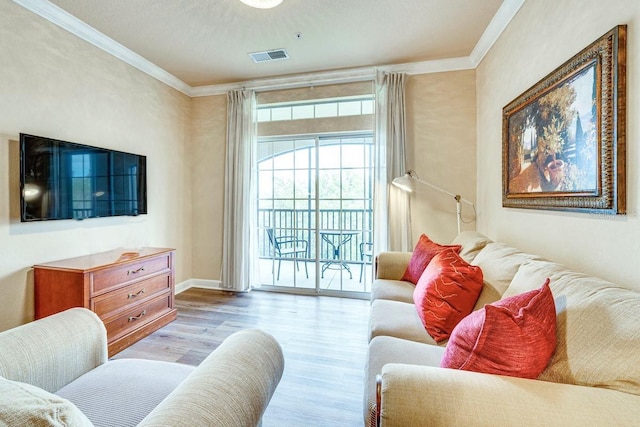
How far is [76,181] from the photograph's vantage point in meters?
2.48

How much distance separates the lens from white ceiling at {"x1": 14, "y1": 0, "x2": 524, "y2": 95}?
92.2 inches

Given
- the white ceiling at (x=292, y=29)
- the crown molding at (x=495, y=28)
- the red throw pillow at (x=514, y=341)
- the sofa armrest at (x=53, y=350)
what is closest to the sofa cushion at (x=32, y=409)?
the sofa armrest at (x=53, y=350)

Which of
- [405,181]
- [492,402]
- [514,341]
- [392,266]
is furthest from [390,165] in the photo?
[492,402]

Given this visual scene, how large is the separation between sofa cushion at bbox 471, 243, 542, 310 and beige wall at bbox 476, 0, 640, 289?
0.26 m

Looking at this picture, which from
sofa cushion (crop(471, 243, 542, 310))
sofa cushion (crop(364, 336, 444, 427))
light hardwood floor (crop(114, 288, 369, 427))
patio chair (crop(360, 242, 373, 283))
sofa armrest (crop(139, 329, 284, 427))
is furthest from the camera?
patio chair (crop(360, 242, 373, 283))

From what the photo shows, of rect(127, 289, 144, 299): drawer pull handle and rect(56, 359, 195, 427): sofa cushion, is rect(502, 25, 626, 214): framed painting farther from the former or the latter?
rect(127, 289, 144, 299): drawer pull handle

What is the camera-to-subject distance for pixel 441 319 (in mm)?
1557

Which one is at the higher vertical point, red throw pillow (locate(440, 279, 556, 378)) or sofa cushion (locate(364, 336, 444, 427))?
red throw pillow (locate(440, 279, 556, 378))

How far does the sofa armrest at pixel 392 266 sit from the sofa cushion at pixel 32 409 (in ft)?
7.88

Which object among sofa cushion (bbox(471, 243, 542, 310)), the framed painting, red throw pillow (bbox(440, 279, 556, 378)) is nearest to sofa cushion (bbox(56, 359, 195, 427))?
red throw pillow (bbox(440, 279, 556, 378))

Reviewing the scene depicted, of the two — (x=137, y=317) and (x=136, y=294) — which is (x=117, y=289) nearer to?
(x=136, y=294)

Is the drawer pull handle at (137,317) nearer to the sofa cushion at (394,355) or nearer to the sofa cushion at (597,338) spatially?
the sofa cushion at (394,355)

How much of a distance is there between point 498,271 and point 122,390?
185 centimetres

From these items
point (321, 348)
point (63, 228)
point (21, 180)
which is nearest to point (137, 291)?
point (63, 228)
